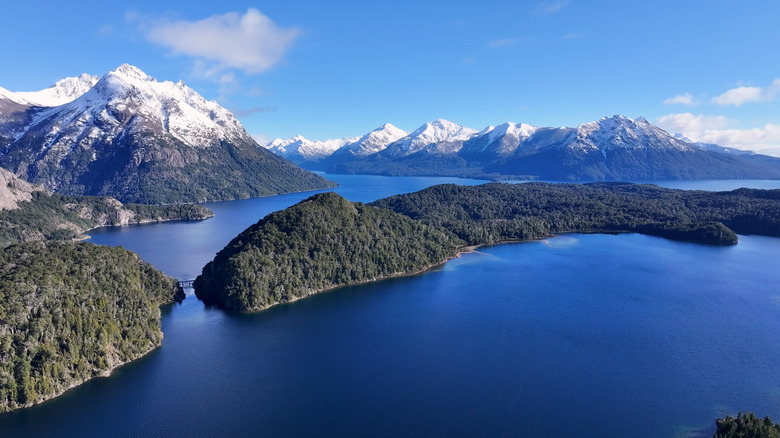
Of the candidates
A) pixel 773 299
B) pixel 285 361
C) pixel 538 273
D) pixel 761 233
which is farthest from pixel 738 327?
pixel 761 233

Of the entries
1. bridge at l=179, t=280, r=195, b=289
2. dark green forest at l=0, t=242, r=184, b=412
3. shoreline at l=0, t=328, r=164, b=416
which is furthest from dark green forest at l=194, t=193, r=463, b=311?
shoreline at l=0, t=328, r=164, b=416

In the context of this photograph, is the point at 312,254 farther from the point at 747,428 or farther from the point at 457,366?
the point at 747,428

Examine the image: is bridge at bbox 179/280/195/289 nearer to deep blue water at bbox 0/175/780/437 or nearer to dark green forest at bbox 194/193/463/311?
dark green forest at bbox 194/193/463/311

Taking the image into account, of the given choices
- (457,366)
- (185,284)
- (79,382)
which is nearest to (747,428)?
(457,366)

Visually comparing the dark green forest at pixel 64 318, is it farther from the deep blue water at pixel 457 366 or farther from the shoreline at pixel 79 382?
the deep blue water at pixel 457 366

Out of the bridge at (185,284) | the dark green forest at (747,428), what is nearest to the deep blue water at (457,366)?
the dark green forest at (747,428)

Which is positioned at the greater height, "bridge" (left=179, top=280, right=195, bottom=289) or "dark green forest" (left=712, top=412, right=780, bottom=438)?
"bridge" (left=179, top=280, right=195, bottom=289)
